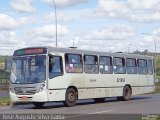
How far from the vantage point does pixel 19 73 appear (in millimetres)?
22484

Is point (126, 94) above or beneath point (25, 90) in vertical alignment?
beneath

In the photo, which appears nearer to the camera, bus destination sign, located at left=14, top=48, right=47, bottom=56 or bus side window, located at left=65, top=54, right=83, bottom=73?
bus destination sign, located at left=14, top=48, right=47, bottom=56

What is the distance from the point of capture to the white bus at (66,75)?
2186 cm

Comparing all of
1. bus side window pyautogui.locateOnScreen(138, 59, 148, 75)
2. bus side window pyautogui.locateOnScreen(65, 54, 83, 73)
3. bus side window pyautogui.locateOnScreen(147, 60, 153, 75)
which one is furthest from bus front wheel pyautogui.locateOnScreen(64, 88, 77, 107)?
bus side window pyautogui.locateOnScreen(147, 60, 153, 75)

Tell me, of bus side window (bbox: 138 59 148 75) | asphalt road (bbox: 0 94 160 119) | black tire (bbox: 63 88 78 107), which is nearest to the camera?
asphalt road (bbox: 0 94 160 119)

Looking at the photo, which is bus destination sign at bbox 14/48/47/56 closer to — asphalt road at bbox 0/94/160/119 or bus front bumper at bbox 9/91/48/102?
bus front bumper at bbox 9/91/48/102

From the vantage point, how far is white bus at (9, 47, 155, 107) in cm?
2186

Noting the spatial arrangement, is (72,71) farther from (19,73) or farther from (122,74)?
(122,74)

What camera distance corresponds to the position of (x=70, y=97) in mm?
23172

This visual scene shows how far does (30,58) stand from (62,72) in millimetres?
1713

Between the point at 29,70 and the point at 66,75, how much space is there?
6.47 feet

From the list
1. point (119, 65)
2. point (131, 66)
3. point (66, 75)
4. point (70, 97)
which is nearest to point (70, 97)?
point (70, 97)

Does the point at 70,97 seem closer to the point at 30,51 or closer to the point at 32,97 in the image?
the point at 32,97

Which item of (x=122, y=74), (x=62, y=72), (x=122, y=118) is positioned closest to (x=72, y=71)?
(x=62, y=72)
